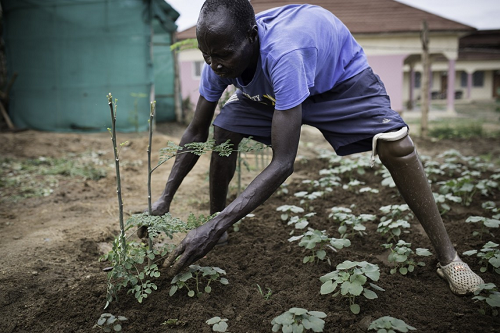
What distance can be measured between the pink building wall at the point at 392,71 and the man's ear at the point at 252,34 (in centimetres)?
1162

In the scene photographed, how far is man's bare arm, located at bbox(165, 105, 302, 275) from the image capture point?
176 centimetres

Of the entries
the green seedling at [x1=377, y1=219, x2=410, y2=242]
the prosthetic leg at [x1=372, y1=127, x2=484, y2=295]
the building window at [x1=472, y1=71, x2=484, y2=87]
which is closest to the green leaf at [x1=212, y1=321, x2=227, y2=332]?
the prosthetic leg at [x1=372, y1=127, x2=484, y2=295]

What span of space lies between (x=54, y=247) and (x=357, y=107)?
189 cm

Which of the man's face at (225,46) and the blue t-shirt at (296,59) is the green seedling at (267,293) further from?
the man's face at (225,46)

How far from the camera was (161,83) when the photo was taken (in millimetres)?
10469

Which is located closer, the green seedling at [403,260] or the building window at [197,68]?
the green seedling at [403,260]

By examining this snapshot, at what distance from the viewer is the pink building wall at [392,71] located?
41.8 feet

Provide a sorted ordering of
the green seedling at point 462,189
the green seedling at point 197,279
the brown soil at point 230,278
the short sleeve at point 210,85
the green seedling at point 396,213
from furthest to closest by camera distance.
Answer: the green seedling at point 462,189 → the green seedling at point 396,213 → the short sleeve at point 210,85 → the green seedling at point 197,279 → the brown soil at point 230,278

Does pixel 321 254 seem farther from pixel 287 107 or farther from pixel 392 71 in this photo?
pixel 392 71

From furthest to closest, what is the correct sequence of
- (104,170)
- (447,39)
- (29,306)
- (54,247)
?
1. (447,39)
2. (104,170)
3. (54,247)
4. (29,306)

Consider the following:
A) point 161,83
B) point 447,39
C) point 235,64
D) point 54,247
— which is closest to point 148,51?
point 161,83

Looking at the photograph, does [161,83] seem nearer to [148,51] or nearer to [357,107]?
[148,51]

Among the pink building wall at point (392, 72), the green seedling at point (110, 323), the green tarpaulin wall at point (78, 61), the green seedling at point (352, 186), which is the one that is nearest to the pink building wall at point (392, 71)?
the pink building wall at point (392, 72)

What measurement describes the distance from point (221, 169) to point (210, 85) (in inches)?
19.3
